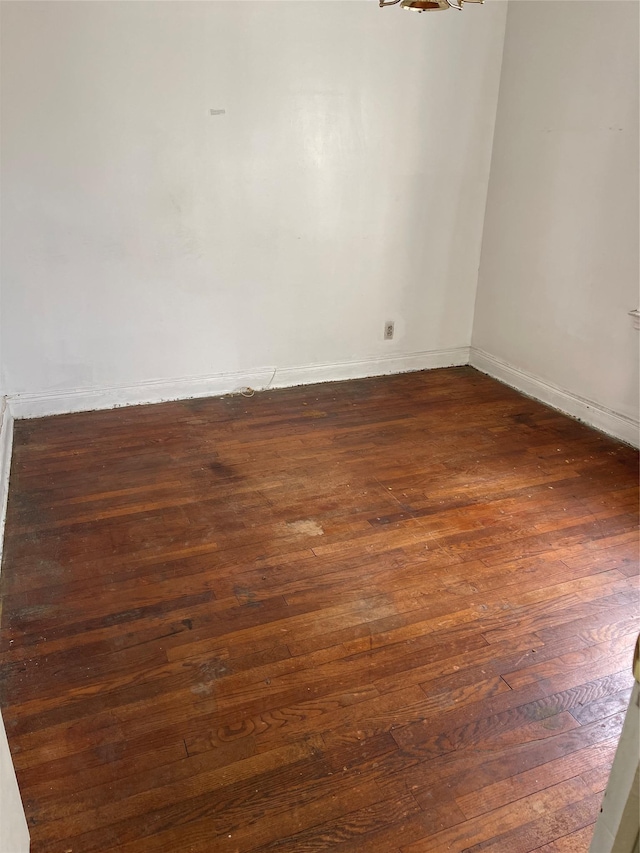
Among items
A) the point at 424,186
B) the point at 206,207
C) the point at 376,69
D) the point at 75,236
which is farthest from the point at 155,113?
the point at 424,186

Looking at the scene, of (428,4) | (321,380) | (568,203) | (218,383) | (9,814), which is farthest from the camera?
(321,380)

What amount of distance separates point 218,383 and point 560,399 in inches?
77.6

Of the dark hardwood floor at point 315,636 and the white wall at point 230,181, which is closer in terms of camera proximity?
the dark hardwood floor at point 315,636

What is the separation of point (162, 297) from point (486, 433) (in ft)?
6.21

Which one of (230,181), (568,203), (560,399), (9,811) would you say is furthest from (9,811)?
(568,203)

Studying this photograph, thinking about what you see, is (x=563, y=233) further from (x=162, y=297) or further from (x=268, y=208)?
(x=162, y=297)

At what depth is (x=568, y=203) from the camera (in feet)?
11.0

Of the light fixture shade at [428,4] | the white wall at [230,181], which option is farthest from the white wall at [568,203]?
the light fixture shade at [428,4]

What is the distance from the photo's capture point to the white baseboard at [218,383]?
3.39 metres

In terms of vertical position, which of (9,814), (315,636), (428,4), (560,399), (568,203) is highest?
(428,4)

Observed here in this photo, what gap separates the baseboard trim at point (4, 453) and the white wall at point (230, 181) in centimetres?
19

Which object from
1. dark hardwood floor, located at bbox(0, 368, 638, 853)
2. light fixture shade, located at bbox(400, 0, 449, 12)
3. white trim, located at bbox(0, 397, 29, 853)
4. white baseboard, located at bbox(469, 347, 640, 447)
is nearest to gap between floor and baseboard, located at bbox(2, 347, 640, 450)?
white baseboard, located at bbox(469, 347, 640, 447)

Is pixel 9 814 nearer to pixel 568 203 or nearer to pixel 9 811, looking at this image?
pixel 9 811

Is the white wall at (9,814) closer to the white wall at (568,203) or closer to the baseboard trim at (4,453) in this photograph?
the baseboard trim at (4,453)
